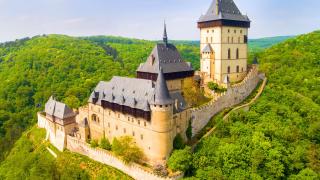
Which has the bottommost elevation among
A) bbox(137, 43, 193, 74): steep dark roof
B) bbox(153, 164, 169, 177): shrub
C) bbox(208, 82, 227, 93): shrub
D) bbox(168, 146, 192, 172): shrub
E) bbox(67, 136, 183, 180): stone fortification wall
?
bbox(67, 136, 183, 180): stone fortification wall

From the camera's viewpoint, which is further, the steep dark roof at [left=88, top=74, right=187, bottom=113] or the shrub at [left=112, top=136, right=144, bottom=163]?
the shrub at [left=112, top=136, right=144, bottom=163]

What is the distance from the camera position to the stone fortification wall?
36.7 m

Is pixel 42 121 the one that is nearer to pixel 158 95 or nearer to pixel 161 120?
pixel 161 120

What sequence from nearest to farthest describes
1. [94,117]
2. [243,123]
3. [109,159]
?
[109,159]
[243,123]
[94,117]

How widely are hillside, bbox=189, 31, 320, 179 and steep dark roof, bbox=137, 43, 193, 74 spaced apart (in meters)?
9.42

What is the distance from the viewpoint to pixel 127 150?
1522 inches

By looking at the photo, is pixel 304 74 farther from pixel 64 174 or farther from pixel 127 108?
pixel 64 174

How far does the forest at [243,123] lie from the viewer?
3700 centimetres

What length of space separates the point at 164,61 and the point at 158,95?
9.09m

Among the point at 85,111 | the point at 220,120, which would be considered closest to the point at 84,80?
the point at 85,111

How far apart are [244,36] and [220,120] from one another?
19.1 meters

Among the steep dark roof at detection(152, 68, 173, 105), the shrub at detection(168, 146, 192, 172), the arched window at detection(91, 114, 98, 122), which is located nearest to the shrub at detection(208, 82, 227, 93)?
the steep dark roof at detection(152, 68, 173, 105)

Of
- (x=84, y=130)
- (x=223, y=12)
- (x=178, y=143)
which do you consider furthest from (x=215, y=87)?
(x=84, y=130)

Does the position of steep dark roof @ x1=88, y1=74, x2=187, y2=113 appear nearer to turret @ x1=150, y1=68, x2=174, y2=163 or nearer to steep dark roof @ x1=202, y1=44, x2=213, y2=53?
turret @ x1=150, y1=68, x2=174, y2=163
